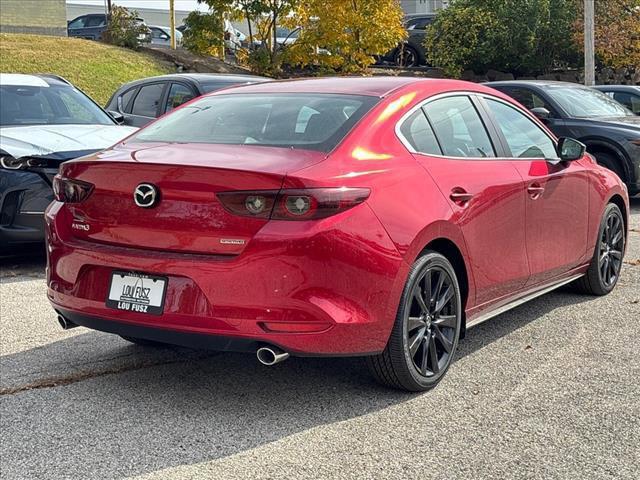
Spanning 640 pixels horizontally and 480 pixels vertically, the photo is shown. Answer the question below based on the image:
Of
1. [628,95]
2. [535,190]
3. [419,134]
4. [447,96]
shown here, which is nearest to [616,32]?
[628,95]

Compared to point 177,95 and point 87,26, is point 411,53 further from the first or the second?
point 177,95

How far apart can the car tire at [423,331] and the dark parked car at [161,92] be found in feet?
22.6

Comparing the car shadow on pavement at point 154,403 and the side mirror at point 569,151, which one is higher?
the side mirror at point 569,151

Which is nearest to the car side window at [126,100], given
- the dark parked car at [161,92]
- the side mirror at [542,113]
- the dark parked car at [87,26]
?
the dark parked car at [161,92]

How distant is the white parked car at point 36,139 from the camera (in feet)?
24.1

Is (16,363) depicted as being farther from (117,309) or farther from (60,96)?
(60,96)

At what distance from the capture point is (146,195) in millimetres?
3998

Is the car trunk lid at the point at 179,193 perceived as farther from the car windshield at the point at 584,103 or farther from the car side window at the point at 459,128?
the car windshield at the point at 584,103

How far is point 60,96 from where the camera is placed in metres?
9.23

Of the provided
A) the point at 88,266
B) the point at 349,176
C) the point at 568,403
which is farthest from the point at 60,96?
the point at 568,403

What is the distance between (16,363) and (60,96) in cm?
496

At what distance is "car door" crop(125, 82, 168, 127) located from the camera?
11.6 metres

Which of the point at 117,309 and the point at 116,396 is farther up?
the point at 117,309

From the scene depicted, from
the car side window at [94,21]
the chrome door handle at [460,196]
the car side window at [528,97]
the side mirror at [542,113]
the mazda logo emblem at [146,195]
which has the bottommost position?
the car side window at [94,21]
